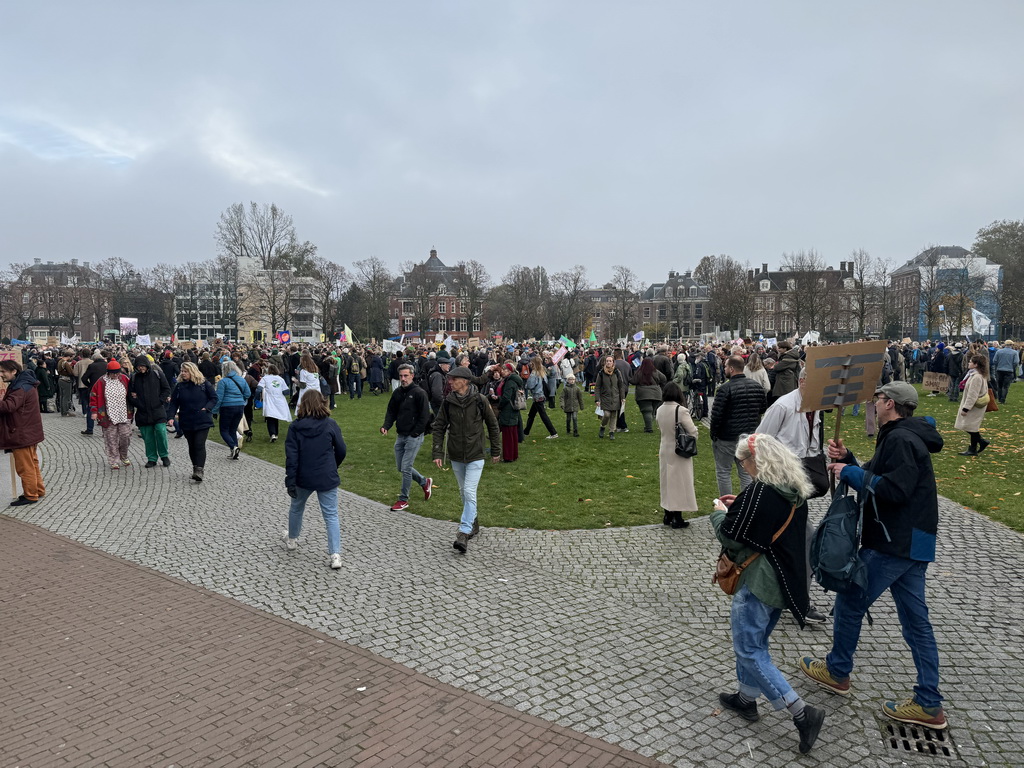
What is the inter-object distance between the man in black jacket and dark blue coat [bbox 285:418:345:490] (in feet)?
13.8

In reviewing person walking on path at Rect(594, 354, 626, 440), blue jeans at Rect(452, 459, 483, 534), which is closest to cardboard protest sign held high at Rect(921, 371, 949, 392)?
person walking on path at Rect(594, 354, 626, 440)

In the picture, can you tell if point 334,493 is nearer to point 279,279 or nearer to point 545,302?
point 279,279

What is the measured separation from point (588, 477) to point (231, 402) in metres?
6.83

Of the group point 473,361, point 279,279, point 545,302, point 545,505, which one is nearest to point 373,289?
point 279,279

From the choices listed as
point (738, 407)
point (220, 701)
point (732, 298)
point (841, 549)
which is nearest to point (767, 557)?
point (841, 549)

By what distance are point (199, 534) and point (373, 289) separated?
73389mm

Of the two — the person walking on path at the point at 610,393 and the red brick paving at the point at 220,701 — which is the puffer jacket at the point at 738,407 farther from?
the person walking on path at the point at 610,393

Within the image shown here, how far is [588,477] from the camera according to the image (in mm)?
11312

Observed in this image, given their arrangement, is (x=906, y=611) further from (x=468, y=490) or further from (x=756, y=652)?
(x=468, y=490)

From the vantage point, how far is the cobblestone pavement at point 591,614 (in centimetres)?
418

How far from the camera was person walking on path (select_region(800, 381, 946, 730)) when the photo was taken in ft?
13.3

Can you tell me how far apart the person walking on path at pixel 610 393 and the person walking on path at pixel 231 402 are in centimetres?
724

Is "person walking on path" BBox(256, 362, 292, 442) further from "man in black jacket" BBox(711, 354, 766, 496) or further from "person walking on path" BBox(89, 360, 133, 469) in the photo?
"man in black jacket" BBox(711, 354, 766, 496)

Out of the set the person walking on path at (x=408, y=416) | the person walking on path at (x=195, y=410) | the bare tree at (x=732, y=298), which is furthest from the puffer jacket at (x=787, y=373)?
the bare tree at (x=732, y=298)
